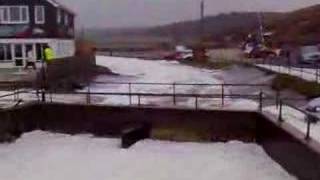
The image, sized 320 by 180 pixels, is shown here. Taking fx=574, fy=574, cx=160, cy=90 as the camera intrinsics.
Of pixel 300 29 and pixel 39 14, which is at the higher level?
pixel 39 14

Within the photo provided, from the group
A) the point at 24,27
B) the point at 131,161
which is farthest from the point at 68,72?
the point at 131,161

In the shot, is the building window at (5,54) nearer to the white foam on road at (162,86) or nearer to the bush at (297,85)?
the white foam on road at (162,86)

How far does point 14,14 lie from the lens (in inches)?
1158

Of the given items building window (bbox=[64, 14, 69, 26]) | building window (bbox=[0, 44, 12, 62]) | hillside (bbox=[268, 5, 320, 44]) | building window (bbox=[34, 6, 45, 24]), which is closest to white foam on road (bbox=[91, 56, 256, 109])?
building window (bbox=[64, 14, 69, 26])

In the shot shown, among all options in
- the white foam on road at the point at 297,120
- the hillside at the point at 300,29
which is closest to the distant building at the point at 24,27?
the white foam on road at the point at 297,120

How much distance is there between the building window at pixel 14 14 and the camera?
29234 mm

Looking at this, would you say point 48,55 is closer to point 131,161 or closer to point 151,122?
point 151,122

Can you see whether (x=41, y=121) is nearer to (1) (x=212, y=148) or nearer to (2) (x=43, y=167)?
(2) (x=43, y=167)

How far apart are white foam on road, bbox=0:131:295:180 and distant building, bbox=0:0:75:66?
13421 millimetres

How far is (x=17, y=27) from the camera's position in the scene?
1150 inches

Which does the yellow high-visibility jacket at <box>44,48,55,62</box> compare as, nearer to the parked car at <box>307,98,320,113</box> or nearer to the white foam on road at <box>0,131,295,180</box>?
the white foam on road at <box>0,131,295,180</box>

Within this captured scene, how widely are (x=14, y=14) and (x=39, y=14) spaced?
49.8 inches

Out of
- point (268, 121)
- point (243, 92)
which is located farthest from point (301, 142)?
point (243, 92)

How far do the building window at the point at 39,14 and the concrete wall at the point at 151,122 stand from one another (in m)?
12.7
